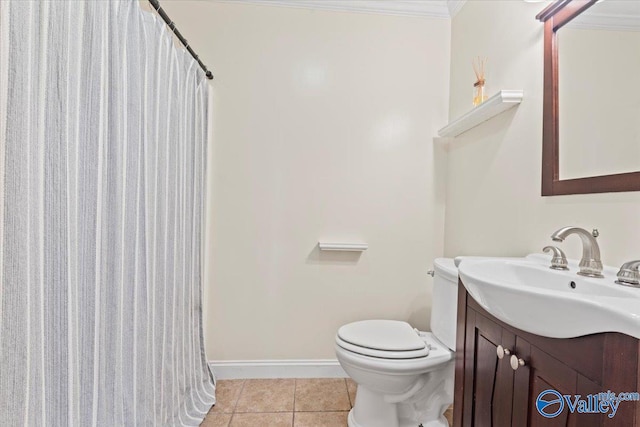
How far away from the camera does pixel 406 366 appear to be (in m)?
1.24

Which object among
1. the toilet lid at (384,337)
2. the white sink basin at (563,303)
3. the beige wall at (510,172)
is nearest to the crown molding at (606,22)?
the beige wall at (510,172)

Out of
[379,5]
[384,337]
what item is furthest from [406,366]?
[379,5]

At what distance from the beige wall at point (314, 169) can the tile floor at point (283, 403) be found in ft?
0.50

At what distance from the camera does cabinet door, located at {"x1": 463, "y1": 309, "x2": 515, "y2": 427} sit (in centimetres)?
79

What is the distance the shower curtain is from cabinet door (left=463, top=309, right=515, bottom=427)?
1.07 metres

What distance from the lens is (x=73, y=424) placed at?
0.75m

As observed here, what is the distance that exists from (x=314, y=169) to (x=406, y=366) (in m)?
1.13

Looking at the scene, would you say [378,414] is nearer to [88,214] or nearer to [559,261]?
[559,261]

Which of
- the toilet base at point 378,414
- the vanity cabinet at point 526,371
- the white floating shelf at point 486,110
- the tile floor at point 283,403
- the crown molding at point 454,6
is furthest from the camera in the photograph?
the crown molding at point 454,6

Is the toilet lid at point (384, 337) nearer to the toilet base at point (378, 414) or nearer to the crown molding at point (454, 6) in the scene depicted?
the toilet base at point (378, 414)

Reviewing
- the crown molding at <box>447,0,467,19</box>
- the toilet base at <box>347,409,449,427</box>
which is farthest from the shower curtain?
the crown molding at <box>447,0,467,19</box>

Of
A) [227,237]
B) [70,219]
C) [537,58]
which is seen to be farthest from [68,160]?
[537,58]

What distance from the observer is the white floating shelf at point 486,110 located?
1.24 m

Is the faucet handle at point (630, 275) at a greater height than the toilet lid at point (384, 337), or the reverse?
the faucet handle at point (630, 275)
